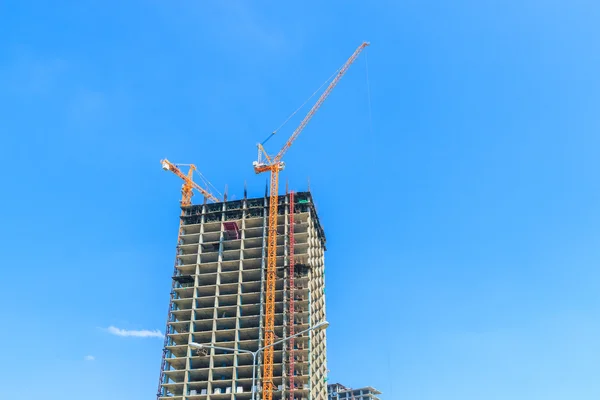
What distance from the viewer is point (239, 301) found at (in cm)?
14638

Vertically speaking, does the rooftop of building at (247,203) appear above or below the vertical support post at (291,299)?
above

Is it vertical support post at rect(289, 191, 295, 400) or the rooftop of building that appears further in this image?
the rooftop of building

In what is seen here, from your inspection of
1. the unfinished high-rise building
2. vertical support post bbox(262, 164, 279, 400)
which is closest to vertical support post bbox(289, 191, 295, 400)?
the unfinished high-rise building

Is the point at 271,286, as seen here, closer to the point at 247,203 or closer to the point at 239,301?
the point at 239,301

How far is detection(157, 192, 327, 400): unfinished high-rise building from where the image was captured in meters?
136

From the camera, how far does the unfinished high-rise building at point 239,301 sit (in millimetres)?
135625

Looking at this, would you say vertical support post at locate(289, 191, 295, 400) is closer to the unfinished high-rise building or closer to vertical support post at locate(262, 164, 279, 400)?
the unfinished high-rise building

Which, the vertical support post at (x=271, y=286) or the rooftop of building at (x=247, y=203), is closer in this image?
the vertical support post at (x=271, y=286)

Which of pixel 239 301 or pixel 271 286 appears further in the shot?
pixel 239 301

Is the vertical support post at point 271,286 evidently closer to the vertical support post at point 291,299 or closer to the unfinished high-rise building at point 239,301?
the unfinished high-rise building at point 239,301

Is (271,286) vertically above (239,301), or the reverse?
(271,286)

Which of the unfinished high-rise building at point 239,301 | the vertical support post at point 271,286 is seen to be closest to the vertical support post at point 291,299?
the unfinished high-rise building at point 239,301

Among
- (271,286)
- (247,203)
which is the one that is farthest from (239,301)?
(247,203)

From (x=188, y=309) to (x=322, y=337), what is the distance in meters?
40.2
